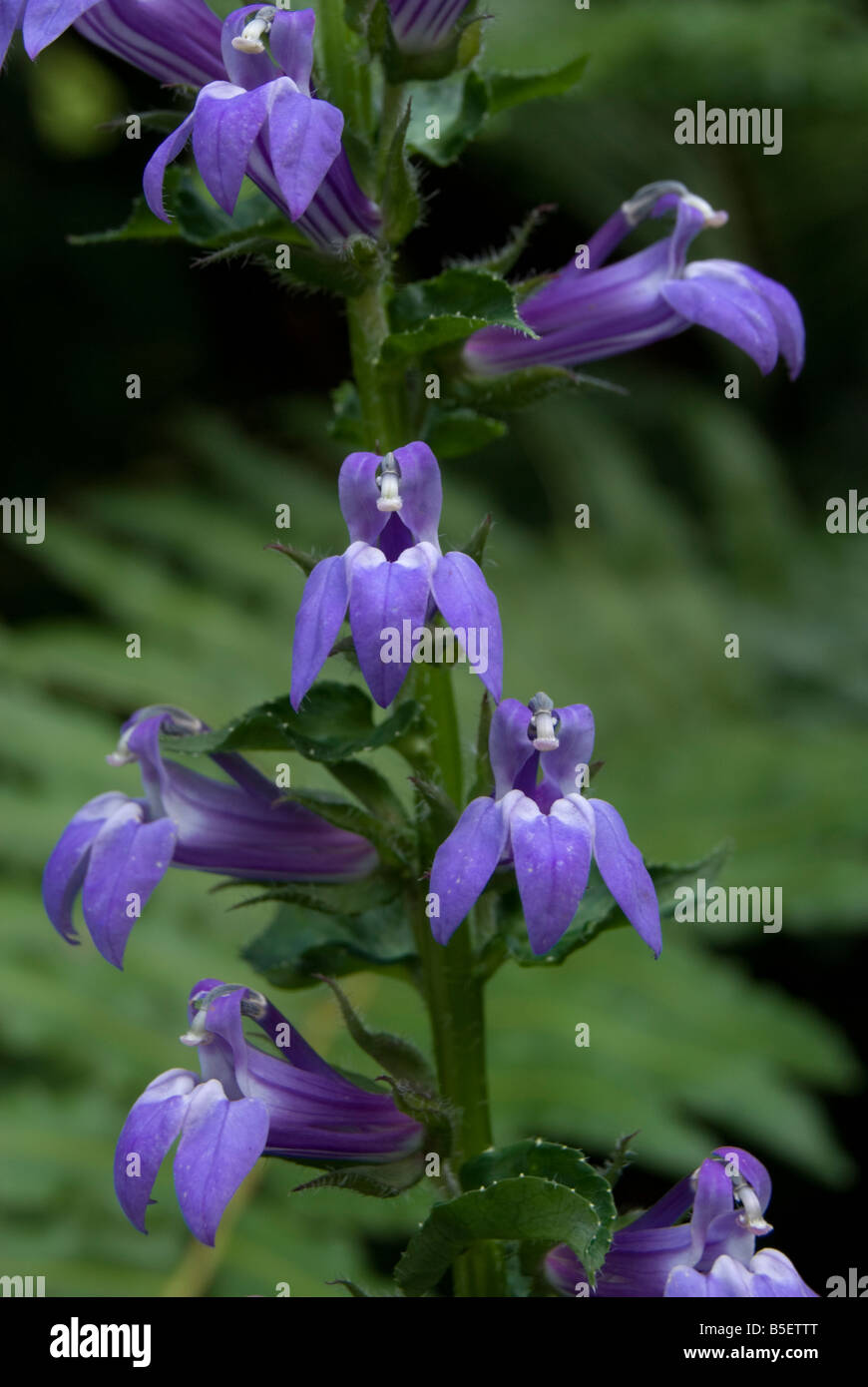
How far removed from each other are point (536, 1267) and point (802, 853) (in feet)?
8.38

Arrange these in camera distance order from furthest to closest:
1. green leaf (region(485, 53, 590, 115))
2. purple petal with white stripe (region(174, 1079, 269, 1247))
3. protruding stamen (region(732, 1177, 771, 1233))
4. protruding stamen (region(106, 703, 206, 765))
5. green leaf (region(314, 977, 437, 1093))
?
green leaf (region(485, 53, 590, 115)), protruding stamen (region(106, 703, 206, 765)), green leaf (region(314, 977, 437, 1093)), protruding stamen (region(732, 1177, 771, 1233)), purple petal with white stripe (region(174, 1079, 269, 1247))

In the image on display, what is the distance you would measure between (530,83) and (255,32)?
57 centimetres

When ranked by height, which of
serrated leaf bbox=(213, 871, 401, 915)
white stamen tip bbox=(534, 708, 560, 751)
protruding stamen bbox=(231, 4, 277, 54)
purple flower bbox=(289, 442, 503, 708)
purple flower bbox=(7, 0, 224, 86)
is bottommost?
serrated leaf bbox=(213, 871, 401, 915)

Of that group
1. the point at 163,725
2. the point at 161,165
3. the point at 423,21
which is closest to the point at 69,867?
the point at 163,725

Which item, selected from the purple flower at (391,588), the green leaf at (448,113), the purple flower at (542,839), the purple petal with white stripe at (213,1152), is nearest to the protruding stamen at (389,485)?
the purple flower at (391,588)

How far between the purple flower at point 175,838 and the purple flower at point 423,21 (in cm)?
85

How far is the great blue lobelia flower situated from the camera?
1363mm

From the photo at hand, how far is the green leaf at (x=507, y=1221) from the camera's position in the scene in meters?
1.44

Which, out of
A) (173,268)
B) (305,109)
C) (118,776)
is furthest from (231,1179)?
(173,268)

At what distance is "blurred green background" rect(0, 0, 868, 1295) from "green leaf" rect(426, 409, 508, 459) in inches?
37.0

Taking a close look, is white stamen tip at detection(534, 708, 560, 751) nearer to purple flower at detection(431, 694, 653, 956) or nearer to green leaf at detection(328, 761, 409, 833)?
purple flower at detection(431, 694, 653, 956)

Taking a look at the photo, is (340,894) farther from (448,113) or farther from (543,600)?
(543,600)

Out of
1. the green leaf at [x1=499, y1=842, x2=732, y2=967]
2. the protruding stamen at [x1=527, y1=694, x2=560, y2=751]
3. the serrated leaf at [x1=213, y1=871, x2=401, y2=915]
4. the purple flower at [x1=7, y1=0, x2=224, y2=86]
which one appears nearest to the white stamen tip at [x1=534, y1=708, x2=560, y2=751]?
the protruding stamen at [x1=527, y1=694, x2=560, y2=751]

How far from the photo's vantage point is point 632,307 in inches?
69.7
